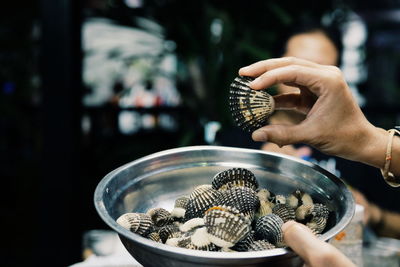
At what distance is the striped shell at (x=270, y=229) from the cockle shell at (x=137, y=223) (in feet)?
0.56

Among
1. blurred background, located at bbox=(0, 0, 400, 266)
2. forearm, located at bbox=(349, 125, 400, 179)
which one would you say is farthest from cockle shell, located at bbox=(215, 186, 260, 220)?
blurred background, located at bbox=(0, 0, 400, 266)

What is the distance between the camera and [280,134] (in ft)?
2.37

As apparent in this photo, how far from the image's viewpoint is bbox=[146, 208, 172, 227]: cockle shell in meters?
0.70

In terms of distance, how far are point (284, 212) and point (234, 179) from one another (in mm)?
Answer: 103

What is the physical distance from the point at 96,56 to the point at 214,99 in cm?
84

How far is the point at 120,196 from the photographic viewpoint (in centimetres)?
71

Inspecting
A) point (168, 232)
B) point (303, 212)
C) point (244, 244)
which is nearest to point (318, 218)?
point (303, 212)

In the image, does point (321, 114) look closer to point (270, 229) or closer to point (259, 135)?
point (259, 135)

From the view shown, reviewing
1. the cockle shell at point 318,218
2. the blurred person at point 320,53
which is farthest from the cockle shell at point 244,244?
the blurred person at point 320,53

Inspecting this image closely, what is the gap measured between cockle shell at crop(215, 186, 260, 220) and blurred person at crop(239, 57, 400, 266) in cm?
11

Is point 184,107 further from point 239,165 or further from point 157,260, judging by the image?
point 157,260

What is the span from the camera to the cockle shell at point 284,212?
2.21 ft

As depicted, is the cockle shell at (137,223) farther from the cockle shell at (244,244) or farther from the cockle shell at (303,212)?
the cockle shell at (303,212)

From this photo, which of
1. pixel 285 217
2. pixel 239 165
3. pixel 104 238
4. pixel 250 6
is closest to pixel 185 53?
pixel 250 6
